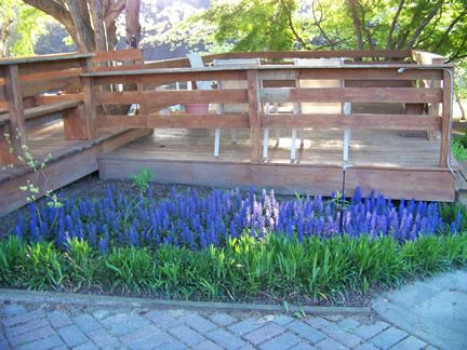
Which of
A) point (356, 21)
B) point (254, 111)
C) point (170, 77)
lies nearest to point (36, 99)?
point (170, 77)

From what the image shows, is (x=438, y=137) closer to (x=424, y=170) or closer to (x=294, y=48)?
(x=424, y=170)

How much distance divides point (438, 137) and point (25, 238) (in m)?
4.57

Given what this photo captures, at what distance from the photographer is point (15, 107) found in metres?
4.73

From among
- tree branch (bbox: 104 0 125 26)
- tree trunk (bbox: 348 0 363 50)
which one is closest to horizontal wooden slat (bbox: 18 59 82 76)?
tree branch (bbox: 104 0 125 26)

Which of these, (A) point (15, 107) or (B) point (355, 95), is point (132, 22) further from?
(B) point (355, 95)

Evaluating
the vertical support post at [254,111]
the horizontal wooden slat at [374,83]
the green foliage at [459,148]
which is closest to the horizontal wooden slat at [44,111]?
the vertical support post at [254,111]

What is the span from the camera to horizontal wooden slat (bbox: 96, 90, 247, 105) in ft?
17.3

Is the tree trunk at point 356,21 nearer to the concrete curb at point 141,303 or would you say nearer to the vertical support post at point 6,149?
the vertical support post at point 6,149

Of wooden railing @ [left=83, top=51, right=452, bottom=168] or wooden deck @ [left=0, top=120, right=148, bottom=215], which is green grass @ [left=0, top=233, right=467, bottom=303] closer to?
wooden deck @ [left=0, top=120, right=148, bottom=215]

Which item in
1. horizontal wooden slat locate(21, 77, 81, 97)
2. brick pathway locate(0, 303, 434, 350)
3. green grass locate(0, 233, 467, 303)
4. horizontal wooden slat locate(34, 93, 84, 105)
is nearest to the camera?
brick pathway locate(0, 303, 434, 350)

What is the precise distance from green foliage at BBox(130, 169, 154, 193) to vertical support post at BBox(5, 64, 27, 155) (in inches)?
42.0

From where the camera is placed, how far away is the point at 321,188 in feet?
17.0

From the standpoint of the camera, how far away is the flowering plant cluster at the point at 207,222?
388cm

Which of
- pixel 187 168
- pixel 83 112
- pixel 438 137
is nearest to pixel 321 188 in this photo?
pixel 187 168
